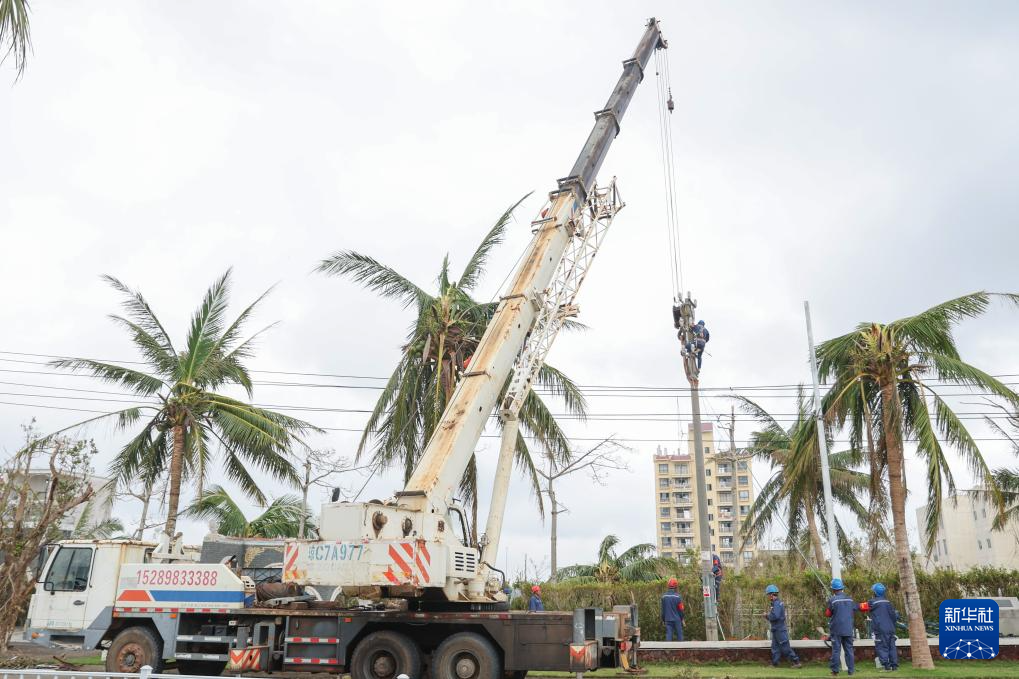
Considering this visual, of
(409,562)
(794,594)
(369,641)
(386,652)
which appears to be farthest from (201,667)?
(794,594)

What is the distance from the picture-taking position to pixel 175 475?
2122 cm

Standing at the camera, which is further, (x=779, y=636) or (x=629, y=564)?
(x=629, y=564)

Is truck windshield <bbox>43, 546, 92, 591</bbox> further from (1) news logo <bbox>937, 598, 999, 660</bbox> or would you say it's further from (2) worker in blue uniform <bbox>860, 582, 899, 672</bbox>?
(1) news logo <bbox>937, 598, 999, 660</bbox>

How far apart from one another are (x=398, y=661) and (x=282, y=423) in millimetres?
11817

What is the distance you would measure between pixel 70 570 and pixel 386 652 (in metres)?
7.24

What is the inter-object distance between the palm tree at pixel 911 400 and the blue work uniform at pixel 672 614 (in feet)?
16.9

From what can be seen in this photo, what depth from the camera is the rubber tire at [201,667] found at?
15.1 m

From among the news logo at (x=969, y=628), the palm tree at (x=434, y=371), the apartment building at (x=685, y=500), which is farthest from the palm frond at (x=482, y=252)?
the apartment building at (x=685, y=500)

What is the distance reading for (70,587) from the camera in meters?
15.9

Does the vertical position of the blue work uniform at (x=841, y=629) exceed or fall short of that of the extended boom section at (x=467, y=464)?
it falls short

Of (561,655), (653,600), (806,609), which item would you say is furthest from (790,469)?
(561,655)

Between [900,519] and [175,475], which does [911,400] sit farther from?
[175,475]

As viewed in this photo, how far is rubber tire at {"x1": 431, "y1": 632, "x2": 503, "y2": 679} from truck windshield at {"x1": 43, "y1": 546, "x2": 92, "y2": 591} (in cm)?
777

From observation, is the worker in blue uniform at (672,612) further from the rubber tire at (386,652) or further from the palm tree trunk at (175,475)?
the palm tree trunk at (175,475)
